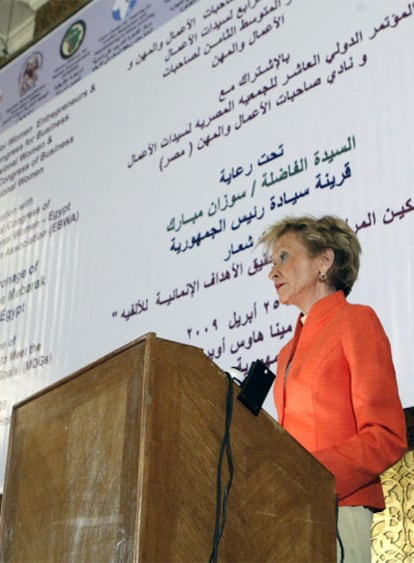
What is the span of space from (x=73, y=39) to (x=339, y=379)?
3.54m

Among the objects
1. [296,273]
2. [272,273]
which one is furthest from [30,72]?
[296,273]

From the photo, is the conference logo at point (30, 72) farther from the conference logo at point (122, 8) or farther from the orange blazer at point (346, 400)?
the orange blazer at point (346, 400)

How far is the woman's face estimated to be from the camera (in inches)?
121

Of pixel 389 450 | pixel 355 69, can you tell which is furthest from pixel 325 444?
pixel 355 69

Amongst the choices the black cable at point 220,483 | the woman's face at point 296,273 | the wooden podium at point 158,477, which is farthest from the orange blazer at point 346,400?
the black cable at point 220,483

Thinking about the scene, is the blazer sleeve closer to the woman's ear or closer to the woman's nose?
the woman's ear

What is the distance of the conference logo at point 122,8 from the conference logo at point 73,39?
0.98ft

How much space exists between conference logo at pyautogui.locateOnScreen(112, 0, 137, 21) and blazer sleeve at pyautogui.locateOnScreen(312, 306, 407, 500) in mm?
2797

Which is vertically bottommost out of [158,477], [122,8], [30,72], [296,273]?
[158,477]

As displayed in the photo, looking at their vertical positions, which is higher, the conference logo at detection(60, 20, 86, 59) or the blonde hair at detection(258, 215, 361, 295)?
the conference logo at detection(60, 20, 86, 59)

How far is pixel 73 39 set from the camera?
548 cm

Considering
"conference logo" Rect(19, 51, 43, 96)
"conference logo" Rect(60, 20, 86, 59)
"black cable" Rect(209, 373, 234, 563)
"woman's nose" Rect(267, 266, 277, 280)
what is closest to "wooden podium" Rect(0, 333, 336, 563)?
"black cable" Rect(209, 373, 234, 563)

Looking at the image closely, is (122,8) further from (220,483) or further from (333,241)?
(220,483)

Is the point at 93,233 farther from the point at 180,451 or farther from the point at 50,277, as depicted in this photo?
the point at 180,451
